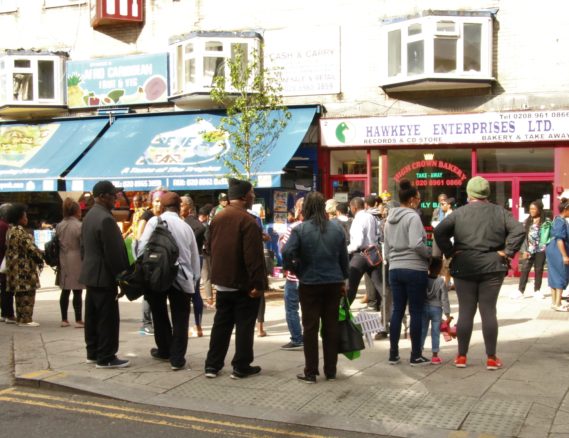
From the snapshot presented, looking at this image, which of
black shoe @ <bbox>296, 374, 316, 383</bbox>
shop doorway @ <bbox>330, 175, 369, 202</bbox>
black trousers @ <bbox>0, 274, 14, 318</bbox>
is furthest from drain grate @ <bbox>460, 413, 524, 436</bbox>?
shop doorway @ <bbox>330, 175, 369, 202</bbox>

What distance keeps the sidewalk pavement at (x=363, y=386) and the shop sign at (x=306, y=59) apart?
9.20m

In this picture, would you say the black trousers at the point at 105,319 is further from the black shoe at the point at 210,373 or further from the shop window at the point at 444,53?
the shop window at the point at 444,53

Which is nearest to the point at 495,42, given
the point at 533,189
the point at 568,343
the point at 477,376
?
the point at 533,189

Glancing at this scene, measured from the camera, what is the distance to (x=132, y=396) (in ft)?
20.5

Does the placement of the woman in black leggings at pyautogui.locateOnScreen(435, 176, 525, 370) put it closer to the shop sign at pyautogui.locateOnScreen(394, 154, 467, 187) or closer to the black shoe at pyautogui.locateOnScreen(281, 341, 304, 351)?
the black shoe at pyautogui.locateOnScreen(281, 341, 304, 351)

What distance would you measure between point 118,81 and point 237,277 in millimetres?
13577

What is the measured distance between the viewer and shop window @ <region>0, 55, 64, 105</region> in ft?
63.6

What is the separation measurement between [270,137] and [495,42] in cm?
520

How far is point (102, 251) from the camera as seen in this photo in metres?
7.10

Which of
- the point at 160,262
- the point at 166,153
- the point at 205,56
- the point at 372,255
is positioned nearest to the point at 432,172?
the point at 205,56

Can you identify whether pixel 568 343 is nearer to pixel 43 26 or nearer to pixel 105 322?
pixel 105 322

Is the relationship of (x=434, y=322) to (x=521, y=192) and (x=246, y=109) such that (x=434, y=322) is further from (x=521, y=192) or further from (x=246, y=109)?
(x=521, y=192)

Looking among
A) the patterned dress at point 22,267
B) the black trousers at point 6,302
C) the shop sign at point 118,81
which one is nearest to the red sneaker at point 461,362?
the patterned dress at point 22,267

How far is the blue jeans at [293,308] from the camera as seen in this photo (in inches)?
323
